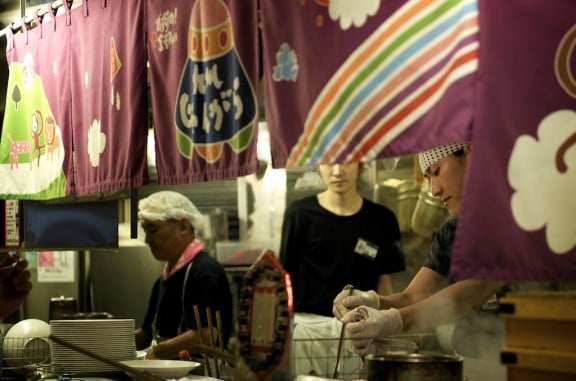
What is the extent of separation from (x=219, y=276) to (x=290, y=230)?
1.07 metres

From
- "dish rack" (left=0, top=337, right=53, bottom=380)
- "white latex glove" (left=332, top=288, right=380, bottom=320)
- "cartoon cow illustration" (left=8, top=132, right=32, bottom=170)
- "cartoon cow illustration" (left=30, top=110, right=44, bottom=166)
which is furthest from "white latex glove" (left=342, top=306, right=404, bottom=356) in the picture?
"cartoon cow illustration" (left=8, top=132, right=32, bottom=170)

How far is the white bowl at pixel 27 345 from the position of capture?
167 inches

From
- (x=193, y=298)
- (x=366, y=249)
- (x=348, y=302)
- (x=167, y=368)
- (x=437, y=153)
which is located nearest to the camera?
(x=167, y=368)

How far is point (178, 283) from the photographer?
18.7 ft

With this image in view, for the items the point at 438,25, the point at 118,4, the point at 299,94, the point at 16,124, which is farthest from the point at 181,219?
the point at 438,25

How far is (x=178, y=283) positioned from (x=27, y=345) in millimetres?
1524

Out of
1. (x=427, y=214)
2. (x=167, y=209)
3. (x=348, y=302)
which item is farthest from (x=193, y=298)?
(x=348, y=302)

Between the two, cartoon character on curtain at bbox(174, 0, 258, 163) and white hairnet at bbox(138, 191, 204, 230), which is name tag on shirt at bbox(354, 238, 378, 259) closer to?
white hairnet at bbox(138, 191, 204, 230)

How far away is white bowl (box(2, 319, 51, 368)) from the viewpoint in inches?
167

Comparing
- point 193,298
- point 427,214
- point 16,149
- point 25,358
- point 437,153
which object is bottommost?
point 25,358

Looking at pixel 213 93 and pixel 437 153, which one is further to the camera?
pixel 437 153

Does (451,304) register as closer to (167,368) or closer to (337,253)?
(167,368)

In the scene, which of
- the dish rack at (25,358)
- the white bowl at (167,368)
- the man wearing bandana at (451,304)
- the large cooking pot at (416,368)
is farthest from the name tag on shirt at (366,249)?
the large cooking pot at (416,368)

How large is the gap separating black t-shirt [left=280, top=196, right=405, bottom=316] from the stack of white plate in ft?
8.14
